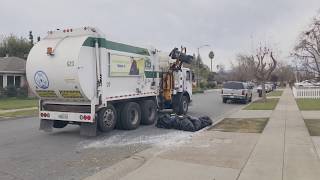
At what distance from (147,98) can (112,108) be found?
10.8 ft

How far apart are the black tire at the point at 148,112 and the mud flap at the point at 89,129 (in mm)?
3529

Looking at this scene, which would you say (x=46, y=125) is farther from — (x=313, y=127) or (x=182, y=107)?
(x=313, y=127)

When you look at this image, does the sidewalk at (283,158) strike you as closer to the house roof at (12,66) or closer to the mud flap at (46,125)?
the mud flap at (46,125)

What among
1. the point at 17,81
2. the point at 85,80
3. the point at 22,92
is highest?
the point at 17,81

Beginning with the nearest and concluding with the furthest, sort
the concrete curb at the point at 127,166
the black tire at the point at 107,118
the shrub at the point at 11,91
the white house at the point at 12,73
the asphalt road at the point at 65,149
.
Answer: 1. the concrete curb at the point at 127,166
2. the asphalt road at the point at 65,149
3. the black tire at the point at 107,118
4. the shrub at the point at 11,91
5. the white house at the point at 12,73

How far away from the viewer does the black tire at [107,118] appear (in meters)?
13.1

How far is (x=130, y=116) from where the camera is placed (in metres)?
14.9

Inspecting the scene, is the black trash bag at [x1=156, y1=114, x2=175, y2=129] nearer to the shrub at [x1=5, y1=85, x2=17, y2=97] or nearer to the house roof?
the shrub at [x1=5, y1=85, x2=17, y2=97]

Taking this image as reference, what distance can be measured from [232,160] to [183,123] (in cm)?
569

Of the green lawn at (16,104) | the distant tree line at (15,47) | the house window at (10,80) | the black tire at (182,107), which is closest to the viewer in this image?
the black tire at (182,107)

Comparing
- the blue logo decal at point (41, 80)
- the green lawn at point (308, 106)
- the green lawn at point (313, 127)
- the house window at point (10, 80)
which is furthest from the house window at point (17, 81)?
the green lawn at point (313, 127)

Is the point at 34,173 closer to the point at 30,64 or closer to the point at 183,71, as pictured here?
the point at 30,64

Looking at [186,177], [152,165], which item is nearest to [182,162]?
[152,165]

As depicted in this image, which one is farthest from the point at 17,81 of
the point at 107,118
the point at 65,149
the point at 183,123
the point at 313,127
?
the point at 313,127
